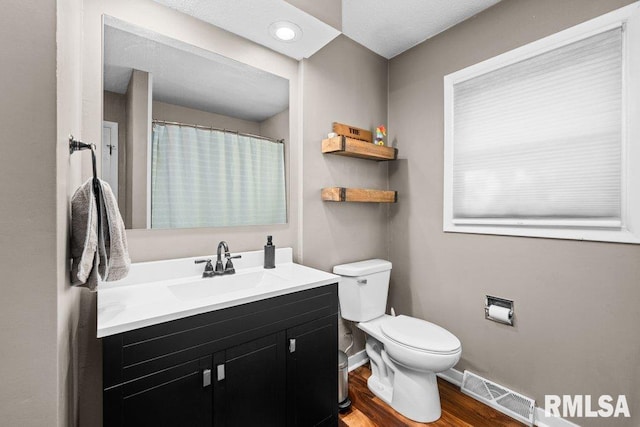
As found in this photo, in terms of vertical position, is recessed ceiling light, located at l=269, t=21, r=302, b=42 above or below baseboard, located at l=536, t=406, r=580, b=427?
above

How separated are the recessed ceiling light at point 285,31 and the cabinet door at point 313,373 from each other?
1.56 meters

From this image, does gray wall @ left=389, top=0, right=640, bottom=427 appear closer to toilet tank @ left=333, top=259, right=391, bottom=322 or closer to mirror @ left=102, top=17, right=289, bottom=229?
toilet tank @ left=333, top=259, right=391, bottom=322

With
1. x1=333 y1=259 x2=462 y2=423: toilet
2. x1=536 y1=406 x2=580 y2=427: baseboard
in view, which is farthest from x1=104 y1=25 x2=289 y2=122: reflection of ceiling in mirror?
x1=536 y1=406 x2=580 y2=427: baseboard

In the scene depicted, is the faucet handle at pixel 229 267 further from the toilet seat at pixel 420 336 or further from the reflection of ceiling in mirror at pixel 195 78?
the toilet seat at pixel 420 336

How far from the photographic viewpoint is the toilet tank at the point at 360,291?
1.90 metres

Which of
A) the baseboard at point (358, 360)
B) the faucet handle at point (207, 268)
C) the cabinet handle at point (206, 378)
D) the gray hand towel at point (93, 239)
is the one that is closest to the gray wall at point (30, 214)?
the gray hand towel at point (93, 239)

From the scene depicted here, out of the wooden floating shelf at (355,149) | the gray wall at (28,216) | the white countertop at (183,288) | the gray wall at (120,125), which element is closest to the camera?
the gray wall at (28,216)

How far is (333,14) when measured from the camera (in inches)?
62.8

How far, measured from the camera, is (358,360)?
215 centimetres

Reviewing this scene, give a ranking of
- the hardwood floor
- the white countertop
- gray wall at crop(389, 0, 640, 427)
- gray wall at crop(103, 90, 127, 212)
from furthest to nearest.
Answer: the hardwood floor < gray wall at crop(389, 0, 640, 427) < gray wall at crop(103, 90, 127, 212) < the white countertop

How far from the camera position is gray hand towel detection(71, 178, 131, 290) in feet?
2.77

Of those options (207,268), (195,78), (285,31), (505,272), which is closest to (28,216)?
(207,268)

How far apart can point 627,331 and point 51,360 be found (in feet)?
7.19

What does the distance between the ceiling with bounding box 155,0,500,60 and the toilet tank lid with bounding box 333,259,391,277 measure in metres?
1.42
